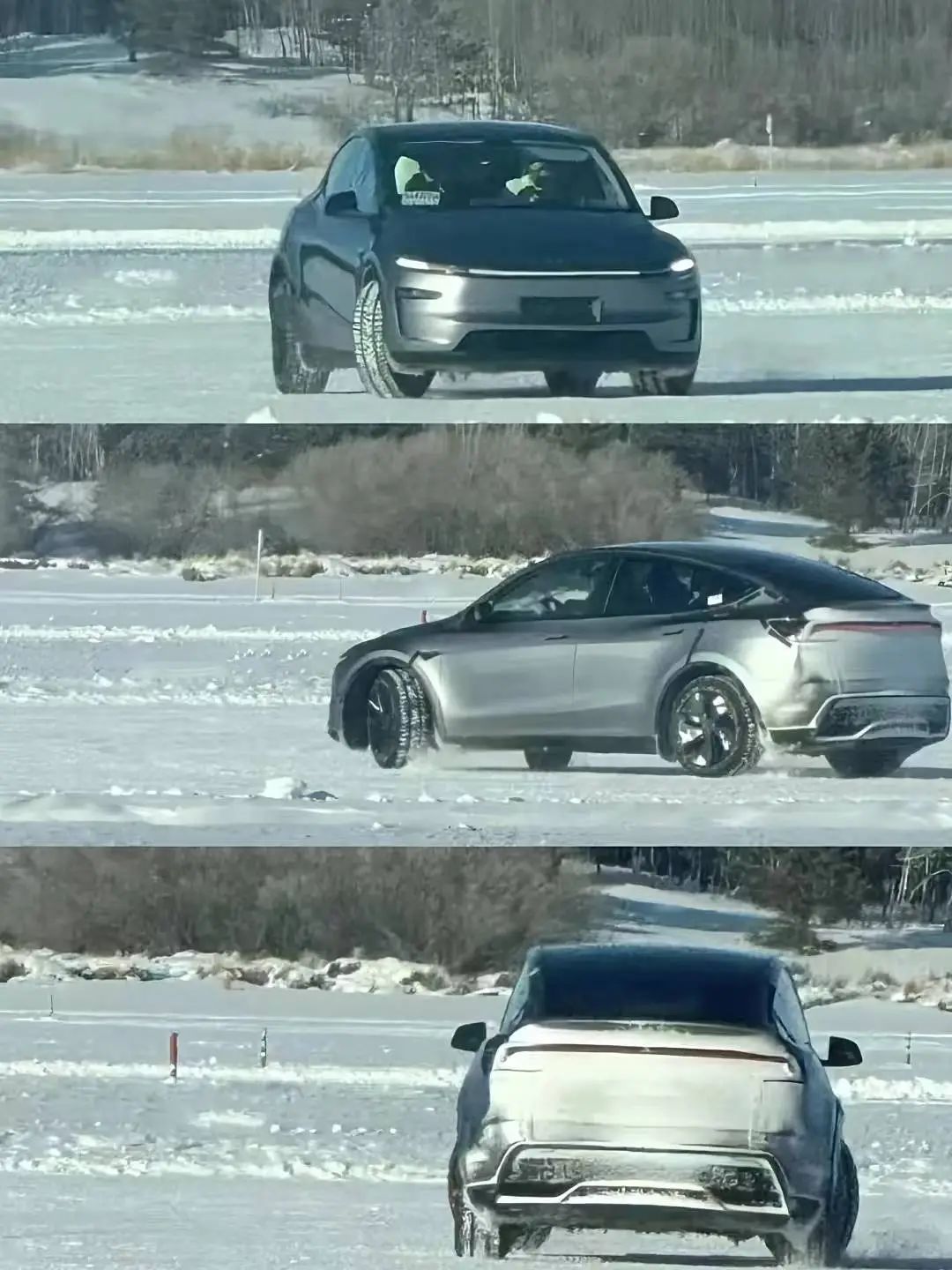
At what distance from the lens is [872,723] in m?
3.82

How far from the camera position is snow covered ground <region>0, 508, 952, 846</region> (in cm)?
390

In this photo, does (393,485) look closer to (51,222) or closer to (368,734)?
(368,734)

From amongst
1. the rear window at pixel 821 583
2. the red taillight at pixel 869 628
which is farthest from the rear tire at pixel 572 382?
the red taillight at pixel 869 628

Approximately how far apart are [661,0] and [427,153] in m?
0.40

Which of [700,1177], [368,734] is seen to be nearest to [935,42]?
[368,734]

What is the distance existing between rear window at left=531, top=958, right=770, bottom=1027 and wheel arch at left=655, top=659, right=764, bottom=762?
13.6 inches

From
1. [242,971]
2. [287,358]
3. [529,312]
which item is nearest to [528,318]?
[529,312]

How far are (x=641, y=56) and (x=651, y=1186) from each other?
154cm

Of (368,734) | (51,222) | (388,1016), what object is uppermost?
(51,222)

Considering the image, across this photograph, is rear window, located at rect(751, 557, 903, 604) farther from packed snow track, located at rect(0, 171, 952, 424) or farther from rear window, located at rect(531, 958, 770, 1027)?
rear window, located at rect(531, 958, 770, 1027)

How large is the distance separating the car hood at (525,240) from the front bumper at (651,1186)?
3.83 ft

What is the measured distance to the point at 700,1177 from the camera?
353 cm

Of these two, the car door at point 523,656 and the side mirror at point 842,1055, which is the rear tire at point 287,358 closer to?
the car door at point 523,656

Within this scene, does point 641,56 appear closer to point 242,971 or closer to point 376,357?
point 376,357
